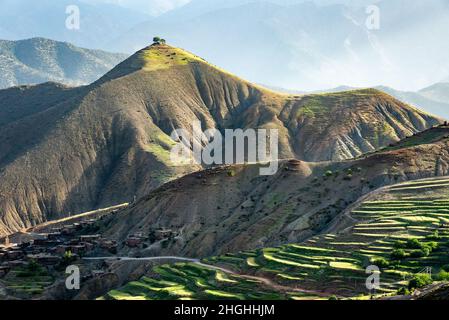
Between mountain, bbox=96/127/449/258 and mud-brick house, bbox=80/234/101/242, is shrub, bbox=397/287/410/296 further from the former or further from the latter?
mud-brick house, bbox=80/234/101/242

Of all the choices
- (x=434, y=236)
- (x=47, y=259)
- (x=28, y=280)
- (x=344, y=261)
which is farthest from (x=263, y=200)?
(x=434, y=236)

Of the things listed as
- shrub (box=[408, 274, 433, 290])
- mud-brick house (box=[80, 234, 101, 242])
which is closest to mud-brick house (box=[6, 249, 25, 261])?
mud-brick house (box=[80, 234, 101, 242])

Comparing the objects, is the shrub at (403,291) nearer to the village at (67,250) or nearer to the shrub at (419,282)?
the shrub at (419,282)

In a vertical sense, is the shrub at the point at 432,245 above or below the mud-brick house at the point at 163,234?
above

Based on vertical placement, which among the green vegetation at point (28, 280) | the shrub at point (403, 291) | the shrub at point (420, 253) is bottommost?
the green vegetation at point (28, 280)

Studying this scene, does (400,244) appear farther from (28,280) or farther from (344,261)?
(28,280)

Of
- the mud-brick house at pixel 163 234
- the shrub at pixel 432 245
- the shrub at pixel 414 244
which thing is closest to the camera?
the shrub at pixel 432 245

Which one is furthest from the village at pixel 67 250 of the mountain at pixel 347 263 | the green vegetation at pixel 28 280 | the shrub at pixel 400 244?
the shrub at pixel 400 244
